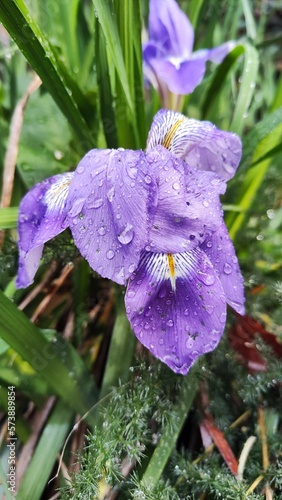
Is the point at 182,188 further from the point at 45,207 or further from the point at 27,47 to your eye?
the point at 27,47

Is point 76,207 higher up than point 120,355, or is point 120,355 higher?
point 76,207

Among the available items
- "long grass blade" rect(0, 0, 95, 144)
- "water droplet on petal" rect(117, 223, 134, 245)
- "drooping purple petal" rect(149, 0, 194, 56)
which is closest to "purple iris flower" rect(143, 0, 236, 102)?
"drooping purple petal" rect(149, 0, 194, 56)

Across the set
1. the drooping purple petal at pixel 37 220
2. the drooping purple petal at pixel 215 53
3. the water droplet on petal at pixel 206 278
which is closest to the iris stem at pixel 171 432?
the water droplet on petal at pixel 206 278

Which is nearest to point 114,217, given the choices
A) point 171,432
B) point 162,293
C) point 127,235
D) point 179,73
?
point 127,235

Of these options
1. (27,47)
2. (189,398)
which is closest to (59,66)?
(27,47)

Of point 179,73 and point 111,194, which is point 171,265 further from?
point 179,73
